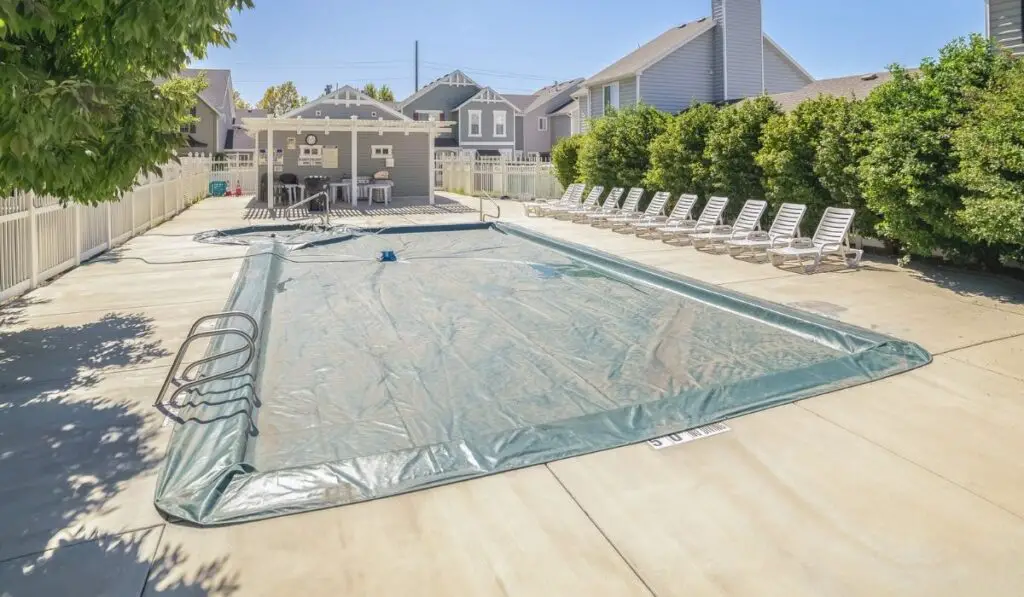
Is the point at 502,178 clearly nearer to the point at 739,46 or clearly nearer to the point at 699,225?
the point at 739,46

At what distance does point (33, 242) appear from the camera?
7516 millimetres

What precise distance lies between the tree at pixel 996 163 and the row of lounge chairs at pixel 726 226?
6.30 ft

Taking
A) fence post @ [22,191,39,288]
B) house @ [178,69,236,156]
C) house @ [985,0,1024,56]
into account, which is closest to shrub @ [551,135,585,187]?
house @ [985,0,1024,56]

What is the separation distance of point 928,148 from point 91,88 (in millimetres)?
8272

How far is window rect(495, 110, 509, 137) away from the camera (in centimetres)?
3734

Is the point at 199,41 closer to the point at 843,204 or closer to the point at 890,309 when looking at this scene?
the point at 890,309

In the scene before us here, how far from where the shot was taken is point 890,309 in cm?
651

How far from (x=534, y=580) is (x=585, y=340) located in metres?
3.53

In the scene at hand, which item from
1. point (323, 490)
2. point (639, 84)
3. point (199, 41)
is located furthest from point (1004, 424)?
point (639, 84)

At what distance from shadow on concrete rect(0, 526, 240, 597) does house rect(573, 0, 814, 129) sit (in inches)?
868

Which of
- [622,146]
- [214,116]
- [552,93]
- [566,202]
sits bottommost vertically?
[566,202]

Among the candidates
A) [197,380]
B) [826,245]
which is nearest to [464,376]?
[197,380]

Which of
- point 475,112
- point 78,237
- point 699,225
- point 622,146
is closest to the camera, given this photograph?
point 78,237

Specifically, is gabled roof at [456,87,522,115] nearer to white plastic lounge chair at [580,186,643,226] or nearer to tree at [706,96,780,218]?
white plastic lounge chair at [580,186,643,226]
